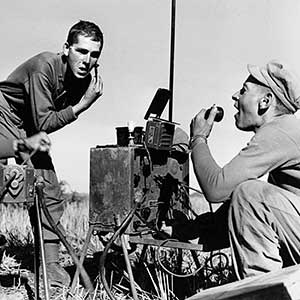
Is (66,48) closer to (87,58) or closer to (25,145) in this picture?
(87,58)

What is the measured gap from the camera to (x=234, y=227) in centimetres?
382

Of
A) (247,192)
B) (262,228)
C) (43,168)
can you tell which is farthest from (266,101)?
(43,168)

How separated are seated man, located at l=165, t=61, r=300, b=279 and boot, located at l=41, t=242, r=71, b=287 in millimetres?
1068

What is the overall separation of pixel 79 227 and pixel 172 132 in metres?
3.60

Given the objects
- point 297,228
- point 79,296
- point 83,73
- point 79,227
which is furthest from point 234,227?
point 79,227

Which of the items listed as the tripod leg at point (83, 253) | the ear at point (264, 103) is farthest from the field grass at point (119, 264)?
the ear at point (264, 103)

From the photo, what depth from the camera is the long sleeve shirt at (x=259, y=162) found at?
3879 millimetres

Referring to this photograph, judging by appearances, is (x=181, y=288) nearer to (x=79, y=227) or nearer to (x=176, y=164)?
(x=176, y=164)

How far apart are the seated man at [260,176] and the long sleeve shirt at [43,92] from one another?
3.57 feet

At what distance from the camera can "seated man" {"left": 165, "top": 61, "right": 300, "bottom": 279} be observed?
3.73 metres

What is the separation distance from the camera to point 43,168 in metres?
5.27

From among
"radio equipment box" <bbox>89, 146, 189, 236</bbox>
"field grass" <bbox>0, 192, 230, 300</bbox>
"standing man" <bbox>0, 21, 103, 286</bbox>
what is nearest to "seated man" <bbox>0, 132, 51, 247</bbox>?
"standing man" <bbox>0, 21, 103, 286</bbox>

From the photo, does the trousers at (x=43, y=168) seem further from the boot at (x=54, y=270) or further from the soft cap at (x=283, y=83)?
the soft cap at (x=283, y=83)

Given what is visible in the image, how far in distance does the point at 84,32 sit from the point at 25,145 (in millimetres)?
1012
